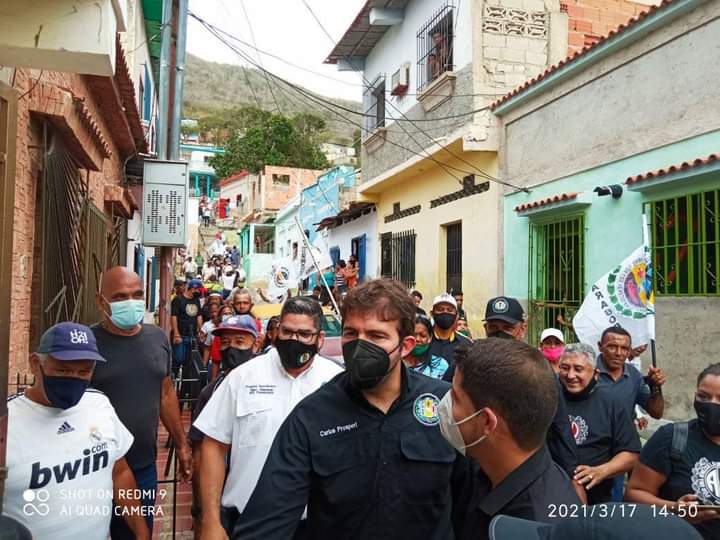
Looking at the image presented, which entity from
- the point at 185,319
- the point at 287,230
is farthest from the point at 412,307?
the point at 287,230

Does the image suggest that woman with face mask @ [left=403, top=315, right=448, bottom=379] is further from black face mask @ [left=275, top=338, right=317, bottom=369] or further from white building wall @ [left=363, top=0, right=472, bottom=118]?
white building wall @ [left=363, top=0, right=472, bottom=118]

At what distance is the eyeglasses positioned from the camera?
10.1ft

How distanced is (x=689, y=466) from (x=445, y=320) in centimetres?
235

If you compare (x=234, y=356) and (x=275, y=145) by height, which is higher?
(x=275, y=145)

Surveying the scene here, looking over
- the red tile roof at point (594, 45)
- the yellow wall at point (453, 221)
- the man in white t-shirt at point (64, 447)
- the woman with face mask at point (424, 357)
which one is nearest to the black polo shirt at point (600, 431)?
the woman with face mask at point (424, 357)

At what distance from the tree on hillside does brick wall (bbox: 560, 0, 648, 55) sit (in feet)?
92.3

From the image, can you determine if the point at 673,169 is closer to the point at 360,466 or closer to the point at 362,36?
the point at 360,466

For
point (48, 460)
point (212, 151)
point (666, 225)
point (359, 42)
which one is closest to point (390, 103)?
point (359, 42)

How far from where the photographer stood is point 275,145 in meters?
39.5

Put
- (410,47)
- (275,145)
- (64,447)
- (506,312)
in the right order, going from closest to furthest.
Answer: (64,447)
(506,312)
(410,47)
(275,145)

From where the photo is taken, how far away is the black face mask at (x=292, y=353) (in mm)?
3055

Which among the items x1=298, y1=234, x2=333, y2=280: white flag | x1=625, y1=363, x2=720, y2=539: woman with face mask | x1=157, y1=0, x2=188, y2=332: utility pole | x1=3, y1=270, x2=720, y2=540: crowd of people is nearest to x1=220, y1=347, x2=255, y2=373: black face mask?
x1=3, y1=270, x2=720, y2=540: crowd of people

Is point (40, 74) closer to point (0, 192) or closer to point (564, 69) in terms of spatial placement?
point (0, 192)

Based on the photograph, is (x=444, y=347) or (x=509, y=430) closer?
(x=509, y=430)
